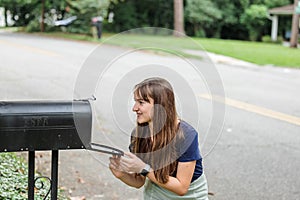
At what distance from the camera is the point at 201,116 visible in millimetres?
3025

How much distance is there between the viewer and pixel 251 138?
7594mm

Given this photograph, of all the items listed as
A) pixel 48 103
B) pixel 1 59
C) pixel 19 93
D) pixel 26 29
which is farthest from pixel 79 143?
pixel 26 29

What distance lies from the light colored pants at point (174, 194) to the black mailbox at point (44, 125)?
1.42 ft

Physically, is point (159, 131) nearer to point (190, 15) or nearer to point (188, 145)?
point (188, 145)

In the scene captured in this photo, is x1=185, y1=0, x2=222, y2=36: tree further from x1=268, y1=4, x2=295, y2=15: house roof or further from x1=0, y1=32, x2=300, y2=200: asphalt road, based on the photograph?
x1=0, y1=32, x2=300, y2=200: asphalt road

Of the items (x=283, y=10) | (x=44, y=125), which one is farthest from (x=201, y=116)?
(x=283, y=10)

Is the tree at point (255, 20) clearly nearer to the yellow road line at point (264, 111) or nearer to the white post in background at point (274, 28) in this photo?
the white post in background at point (274, 28)

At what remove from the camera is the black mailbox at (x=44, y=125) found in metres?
2.58

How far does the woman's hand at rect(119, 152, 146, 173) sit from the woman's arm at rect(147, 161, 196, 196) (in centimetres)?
13

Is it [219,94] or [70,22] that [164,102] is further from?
[70,22]

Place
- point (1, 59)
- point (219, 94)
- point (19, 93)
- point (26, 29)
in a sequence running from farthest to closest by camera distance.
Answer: point (26, 29) < point (1, 59) < point (19, 93) < point (219, 94)

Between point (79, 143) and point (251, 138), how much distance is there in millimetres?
5213

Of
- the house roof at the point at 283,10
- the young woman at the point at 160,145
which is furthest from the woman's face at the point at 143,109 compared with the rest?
the house roof at the point at 283,10

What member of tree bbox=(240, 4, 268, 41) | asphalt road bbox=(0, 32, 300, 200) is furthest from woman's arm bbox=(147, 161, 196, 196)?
tree bbox=(240, 4, 268, 41)
